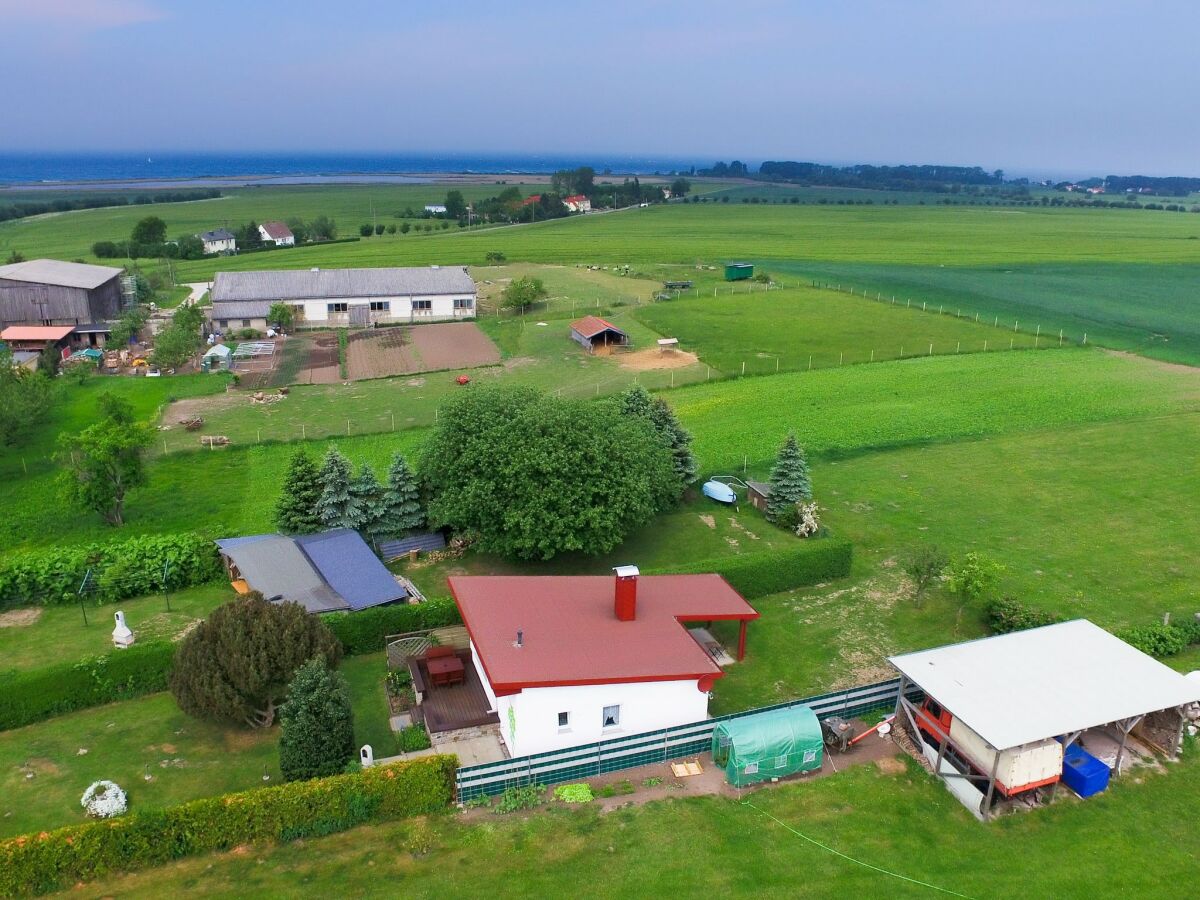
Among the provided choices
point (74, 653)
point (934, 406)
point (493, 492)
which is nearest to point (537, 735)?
point (493, 492)

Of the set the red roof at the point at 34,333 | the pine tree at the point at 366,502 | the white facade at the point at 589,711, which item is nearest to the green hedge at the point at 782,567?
the white facade at the point at 589,711

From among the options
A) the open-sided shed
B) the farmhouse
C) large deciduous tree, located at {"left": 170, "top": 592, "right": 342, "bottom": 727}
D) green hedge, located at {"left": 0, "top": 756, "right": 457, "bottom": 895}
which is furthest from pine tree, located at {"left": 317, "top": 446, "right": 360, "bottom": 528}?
the farmhouse

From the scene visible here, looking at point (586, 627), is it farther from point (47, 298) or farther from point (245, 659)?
point (47, 298)

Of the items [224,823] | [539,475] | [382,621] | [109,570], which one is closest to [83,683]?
[109,570]

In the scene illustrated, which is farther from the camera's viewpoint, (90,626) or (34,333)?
(34,333)

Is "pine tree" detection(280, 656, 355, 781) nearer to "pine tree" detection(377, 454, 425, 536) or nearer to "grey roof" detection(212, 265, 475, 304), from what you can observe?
"pine tree" detection(377, 454, 425, 536)

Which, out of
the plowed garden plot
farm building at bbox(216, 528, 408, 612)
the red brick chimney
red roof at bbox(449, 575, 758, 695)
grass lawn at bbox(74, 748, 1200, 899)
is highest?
the red brick chimney
